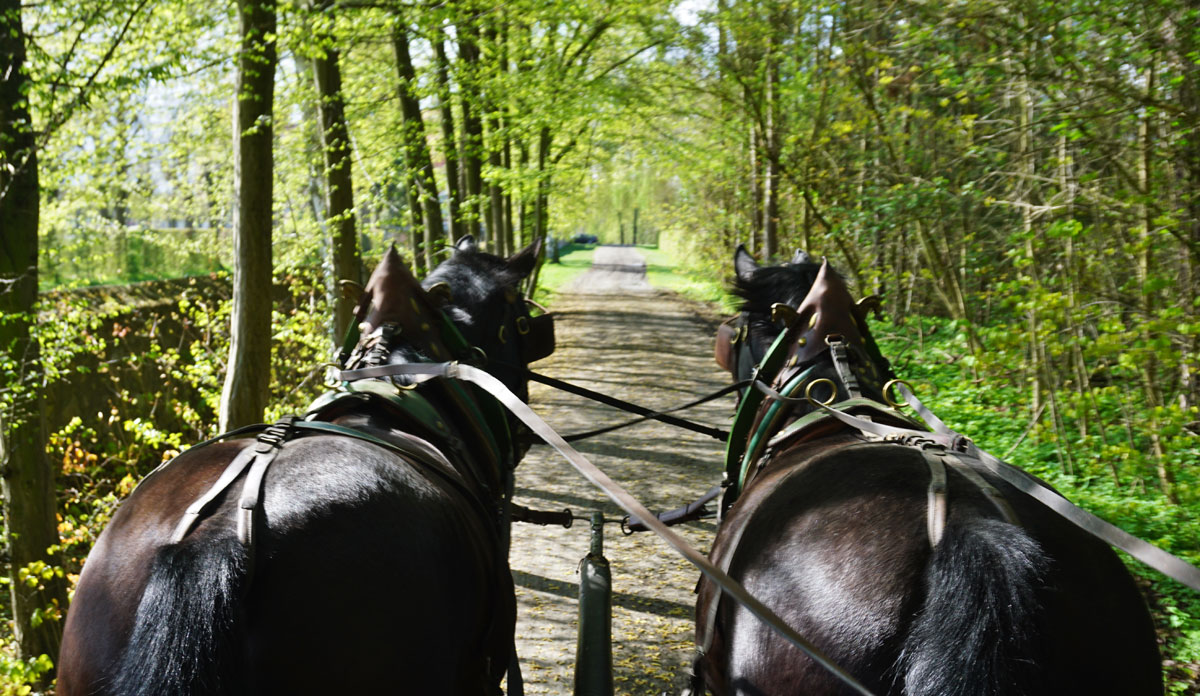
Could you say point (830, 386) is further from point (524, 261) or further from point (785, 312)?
point (524, 261)

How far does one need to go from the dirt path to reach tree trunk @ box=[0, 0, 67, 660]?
305 centimetres

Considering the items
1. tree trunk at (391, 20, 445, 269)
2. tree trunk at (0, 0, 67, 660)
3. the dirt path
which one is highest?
tree trunk at (391, 20, 445, 269)

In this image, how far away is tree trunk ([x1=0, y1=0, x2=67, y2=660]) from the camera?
191 inches

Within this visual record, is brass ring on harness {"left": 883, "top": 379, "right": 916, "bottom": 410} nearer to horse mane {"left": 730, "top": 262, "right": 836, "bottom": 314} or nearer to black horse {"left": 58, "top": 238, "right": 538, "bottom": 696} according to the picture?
horse mane {"left": 730, "top": 262, "right": 836, "bottom": 314}

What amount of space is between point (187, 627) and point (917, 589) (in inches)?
56.7

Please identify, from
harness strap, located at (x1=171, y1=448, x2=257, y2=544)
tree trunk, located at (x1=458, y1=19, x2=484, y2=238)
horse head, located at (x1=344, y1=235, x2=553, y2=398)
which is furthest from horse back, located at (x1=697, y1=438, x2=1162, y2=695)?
tree trunk, located at (x1=458, y1=19, x2=484, y2=238)

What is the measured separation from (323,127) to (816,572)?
7382mm

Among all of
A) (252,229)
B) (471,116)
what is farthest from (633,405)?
(471,116)

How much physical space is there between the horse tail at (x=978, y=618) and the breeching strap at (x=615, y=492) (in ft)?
0.48

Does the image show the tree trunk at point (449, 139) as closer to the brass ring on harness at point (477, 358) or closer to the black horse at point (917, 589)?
the brass ring on harness at point (477, 358)

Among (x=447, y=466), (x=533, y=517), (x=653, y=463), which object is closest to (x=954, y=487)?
(x=447, y=466)

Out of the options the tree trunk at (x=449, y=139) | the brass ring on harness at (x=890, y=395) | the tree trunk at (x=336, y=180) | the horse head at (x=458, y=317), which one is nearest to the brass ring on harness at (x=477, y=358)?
the horse head at (x=458, y=317)

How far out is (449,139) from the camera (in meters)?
10.6

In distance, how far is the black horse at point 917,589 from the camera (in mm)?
1535
